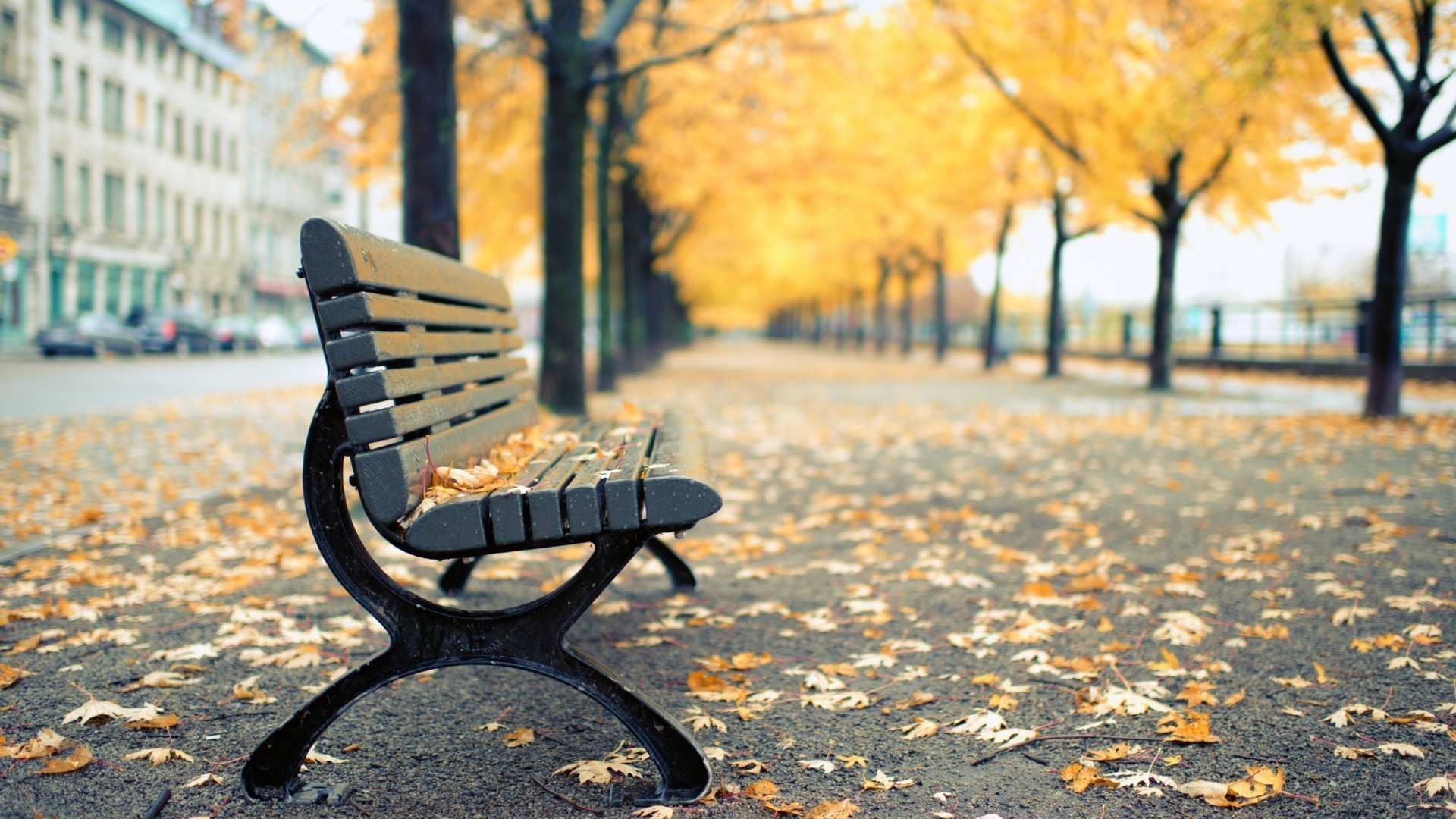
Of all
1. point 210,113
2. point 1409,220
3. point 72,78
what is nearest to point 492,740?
point 1409,220

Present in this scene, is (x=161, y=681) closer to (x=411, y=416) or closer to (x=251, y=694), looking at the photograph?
(x=251, y=694)

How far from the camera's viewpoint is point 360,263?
230 centimetres

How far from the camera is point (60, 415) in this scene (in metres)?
11.1

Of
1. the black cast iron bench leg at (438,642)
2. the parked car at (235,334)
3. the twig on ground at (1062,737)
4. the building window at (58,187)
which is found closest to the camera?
the black cast iron bench leg at (438,642)

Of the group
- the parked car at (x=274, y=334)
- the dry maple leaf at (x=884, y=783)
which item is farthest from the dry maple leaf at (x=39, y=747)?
the parked car at (x=274, y=334)

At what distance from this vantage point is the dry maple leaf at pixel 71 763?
236 cm

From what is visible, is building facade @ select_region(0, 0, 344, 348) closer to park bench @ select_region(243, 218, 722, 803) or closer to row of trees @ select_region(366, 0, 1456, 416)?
row of trees @ select_region(366, 0, 1456, 416)

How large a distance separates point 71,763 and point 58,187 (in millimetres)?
37550

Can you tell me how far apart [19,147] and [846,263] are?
83.9 ft

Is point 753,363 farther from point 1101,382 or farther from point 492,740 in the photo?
point 492,740

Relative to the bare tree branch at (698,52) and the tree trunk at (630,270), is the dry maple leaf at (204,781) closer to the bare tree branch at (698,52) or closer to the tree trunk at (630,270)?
the bare tree branch at (698,52)

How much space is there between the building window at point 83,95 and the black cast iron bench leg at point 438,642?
127 feet

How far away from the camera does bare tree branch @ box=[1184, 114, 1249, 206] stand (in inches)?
499

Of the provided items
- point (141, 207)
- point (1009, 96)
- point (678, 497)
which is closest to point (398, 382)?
point (678, 497)
